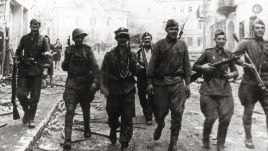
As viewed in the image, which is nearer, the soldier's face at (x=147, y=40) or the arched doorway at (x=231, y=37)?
the soldier's face at (x=147, y=40)

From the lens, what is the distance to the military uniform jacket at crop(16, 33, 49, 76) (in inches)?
281

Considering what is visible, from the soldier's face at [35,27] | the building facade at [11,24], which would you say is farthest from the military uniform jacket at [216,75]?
the building facade at [11,24]

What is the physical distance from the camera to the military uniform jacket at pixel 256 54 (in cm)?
629

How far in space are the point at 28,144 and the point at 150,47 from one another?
146 inches

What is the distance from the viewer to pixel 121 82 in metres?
5.98

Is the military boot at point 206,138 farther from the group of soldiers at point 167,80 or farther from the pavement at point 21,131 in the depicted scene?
the pavement at point 21,131

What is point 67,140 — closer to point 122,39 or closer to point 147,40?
point 122,39

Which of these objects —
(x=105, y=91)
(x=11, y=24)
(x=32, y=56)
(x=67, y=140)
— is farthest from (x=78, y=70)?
(x=11, y=24)

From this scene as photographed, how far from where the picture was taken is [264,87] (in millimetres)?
6098

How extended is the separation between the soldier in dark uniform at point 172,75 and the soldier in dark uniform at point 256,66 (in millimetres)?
1108

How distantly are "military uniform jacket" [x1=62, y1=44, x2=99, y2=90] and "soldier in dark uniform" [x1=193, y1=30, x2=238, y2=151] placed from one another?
1835mm

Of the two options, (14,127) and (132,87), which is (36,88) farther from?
(132,87)

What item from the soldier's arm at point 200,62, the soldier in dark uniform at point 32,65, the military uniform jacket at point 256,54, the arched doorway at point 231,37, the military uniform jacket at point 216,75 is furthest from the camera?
the arched doorway at point 231,37

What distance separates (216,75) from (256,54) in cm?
90
